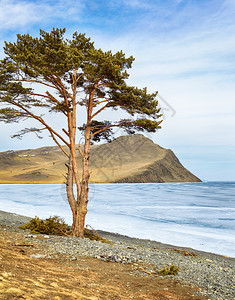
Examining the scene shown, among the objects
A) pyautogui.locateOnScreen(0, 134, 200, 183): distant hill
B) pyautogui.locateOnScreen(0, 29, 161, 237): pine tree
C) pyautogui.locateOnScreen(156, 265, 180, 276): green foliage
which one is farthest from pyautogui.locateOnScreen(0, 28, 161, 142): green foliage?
pyautogui.locateOnScreen(0, 134, 200, 183): distant hill

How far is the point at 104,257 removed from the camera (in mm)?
7000

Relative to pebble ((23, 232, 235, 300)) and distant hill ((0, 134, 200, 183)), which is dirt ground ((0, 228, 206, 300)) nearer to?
pebble ((23, 232, 235, 300))

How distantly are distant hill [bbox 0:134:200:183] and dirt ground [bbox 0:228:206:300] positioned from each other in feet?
260

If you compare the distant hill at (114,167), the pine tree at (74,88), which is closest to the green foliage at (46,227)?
the pine tree at (74,88)

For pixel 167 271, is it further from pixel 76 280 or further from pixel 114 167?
pixel 114 167

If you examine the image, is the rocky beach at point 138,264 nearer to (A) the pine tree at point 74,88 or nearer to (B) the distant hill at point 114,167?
(A) the pine tree at point 74,88

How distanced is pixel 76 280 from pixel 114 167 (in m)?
120

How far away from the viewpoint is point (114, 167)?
12412 centimetres

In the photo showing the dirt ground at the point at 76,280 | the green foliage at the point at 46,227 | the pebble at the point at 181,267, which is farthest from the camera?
the green foliage at the point at 46,227

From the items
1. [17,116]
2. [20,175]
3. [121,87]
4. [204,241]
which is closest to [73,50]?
[121,87]

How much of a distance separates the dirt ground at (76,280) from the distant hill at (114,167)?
3120 inches

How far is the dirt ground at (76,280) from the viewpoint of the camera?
12.0ft

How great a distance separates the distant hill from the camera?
99.2 m

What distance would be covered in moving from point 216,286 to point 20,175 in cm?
10371
